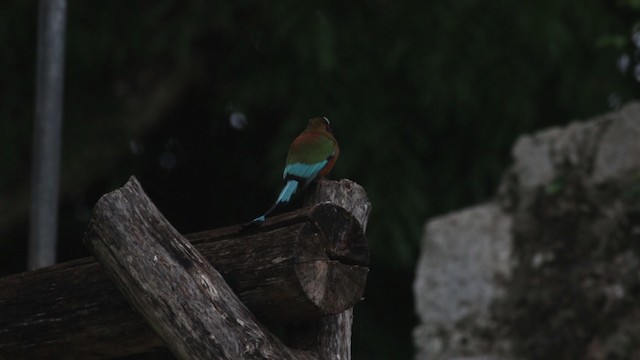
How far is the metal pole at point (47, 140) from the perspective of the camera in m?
4.64

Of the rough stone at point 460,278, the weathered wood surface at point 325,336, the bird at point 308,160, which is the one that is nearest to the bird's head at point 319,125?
the bird at point 308,160

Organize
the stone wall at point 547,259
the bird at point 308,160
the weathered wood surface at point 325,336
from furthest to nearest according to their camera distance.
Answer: the stone wall at point 547,259
the bird at point 308,160
the weathered wood surface at point 325,336

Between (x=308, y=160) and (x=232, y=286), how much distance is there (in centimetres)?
64

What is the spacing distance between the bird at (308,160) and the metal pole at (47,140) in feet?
4.73

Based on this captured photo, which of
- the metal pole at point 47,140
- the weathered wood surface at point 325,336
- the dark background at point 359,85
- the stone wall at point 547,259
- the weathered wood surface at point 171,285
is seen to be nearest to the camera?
the weathered wood surface at point 171,285

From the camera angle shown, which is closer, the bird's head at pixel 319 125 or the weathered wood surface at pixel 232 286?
the weathered wood surface at pixel 232 286

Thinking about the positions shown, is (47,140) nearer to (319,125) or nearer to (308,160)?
(319,125)

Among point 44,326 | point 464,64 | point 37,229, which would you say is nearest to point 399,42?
point 464,64

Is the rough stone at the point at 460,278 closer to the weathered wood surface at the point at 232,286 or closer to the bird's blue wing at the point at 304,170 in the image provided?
the bird's blue wing at the point at 304,170

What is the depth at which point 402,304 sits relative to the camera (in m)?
7.54

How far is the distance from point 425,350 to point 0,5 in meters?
3.02

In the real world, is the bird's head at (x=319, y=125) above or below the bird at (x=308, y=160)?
above

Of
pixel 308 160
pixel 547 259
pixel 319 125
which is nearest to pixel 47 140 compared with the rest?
pixel 319 125

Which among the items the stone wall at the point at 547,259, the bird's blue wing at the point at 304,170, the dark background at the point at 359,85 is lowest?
the bird's blue wing at the point at 304,170
